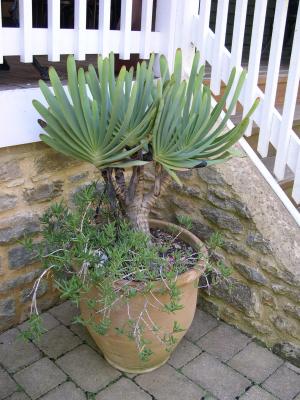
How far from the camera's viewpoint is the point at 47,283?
2621 mm

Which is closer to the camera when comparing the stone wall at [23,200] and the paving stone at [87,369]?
the paving stone at [87,369]

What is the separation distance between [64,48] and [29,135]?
0.45 metres

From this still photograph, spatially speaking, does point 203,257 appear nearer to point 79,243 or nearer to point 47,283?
point 79,243

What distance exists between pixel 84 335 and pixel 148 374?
44 cm

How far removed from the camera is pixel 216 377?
2.24 metres

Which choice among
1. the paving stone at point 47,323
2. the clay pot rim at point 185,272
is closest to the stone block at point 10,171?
the clay pot rim at point 185,272

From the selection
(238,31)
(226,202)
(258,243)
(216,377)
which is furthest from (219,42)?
(216,377)

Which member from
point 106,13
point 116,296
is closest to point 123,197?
point 116,296

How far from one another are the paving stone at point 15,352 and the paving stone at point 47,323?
0.05 metres

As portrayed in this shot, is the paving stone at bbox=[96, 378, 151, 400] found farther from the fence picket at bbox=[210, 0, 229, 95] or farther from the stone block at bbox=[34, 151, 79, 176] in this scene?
the fence picket at bbox=[210, 0, 229, 95]

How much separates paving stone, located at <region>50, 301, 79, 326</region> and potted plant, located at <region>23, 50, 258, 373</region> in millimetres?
442

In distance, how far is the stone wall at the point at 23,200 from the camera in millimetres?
2273

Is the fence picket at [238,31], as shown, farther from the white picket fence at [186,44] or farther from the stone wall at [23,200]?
the stone wall at [23,200]

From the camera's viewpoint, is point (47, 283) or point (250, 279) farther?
point (47, 283)
